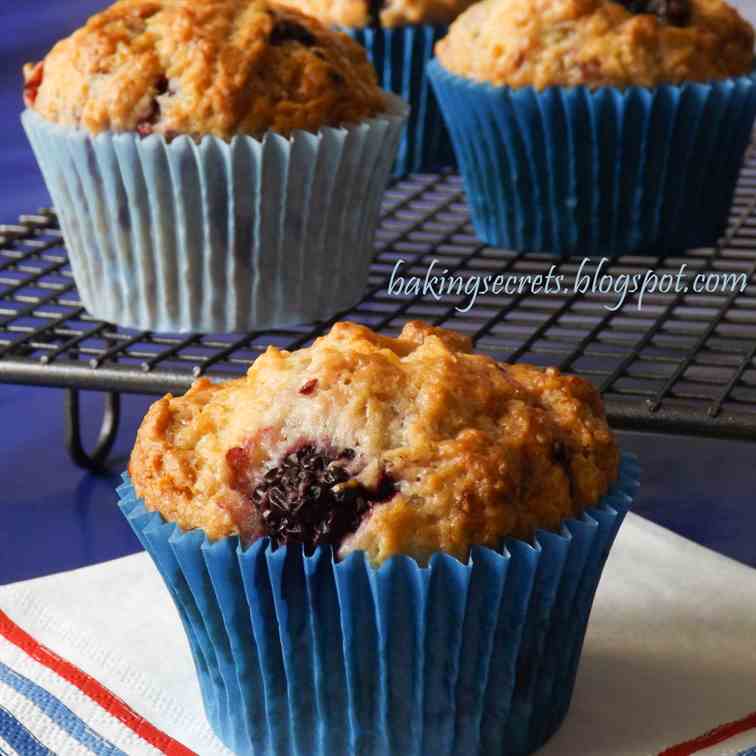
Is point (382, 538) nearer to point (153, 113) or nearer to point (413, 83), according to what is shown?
point (153, 113)

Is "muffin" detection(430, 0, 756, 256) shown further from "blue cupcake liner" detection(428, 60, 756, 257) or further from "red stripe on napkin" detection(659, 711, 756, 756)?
"red stripe on napkin" detection(659, 711, 756, 756)

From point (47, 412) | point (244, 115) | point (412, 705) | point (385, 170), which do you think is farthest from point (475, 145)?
point (412, 705)

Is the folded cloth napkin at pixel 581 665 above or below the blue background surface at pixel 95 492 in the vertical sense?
above

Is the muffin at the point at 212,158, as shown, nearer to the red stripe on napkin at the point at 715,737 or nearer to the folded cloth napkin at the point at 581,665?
the folded cloth napkin at the point at 581,665

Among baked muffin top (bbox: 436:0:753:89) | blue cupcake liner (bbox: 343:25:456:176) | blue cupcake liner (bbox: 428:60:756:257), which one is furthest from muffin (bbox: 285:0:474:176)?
baked muffin top (bbox: 436:0:753:89)

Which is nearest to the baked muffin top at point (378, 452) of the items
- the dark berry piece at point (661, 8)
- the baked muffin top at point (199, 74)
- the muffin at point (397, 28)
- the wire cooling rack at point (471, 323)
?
the wire cooling rack at point (471, 323)

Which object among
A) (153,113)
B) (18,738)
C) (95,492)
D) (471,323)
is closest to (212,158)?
(153,113)

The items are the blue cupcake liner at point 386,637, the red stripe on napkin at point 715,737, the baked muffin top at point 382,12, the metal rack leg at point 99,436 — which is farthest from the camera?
the baked muffin top at point 382,12
